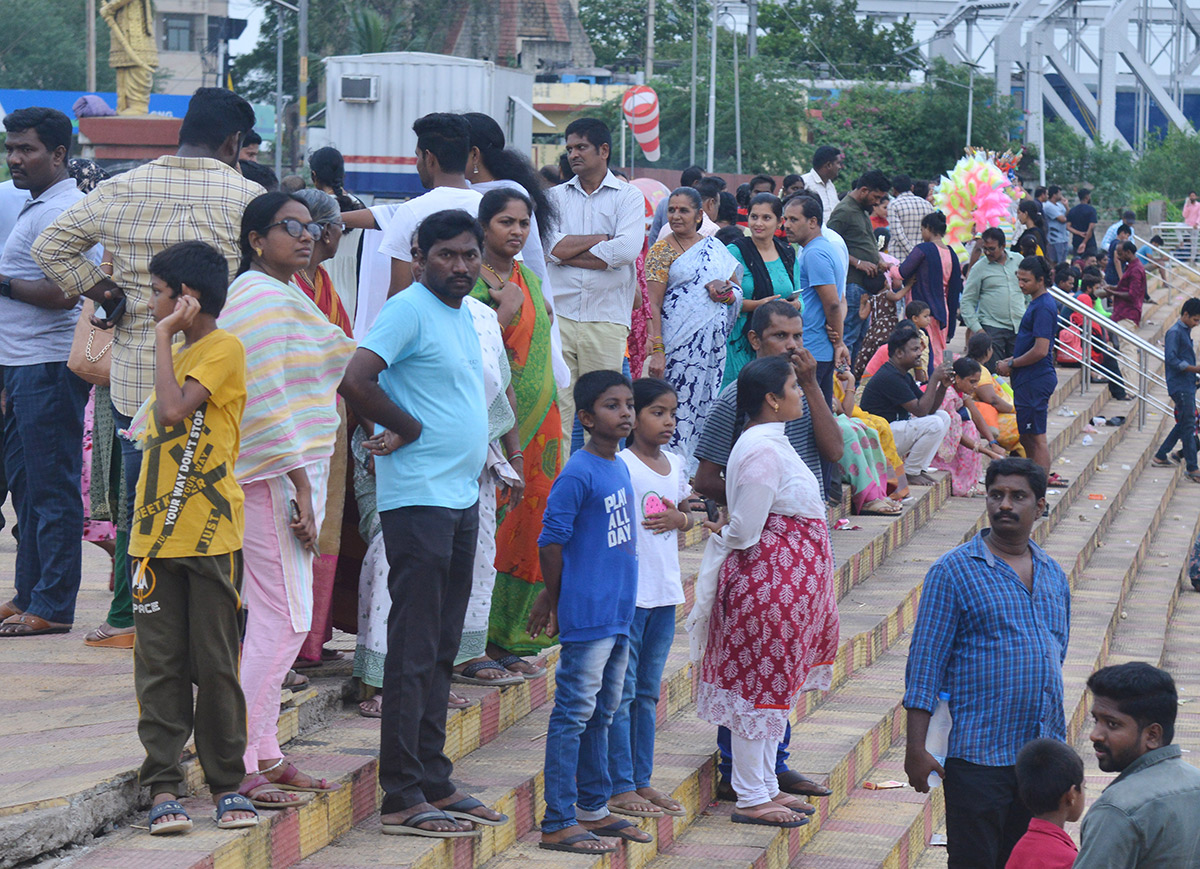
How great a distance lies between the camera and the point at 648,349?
25.1ft

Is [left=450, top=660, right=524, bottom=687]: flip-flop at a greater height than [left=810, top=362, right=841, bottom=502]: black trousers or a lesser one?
lesser

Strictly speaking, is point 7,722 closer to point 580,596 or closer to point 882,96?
point 580,596

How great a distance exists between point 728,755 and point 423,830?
162 centimetres

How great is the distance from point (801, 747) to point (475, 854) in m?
2.19

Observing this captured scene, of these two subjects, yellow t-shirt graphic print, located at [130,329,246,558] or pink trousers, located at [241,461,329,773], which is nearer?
yellow t-shirt graphic print, located at [130,329,246,558]

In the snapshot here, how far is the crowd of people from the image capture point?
11.8 feet

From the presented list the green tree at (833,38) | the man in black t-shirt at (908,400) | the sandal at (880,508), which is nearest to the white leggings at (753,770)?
the sandal at (880,508)

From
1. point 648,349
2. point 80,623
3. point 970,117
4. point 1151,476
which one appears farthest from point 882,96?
point 80,623

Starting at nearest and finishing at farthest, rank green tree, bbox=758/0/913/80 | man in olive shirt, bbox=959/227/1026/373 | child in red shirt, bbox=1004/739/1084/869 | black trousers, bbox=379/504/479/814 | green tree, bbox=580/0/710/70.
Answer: child in red shirt, bbox=1004/739/1084/869 → black trousers, bbox=379/504/479/814 → man in olive shirt, bbox=959/227/1026/373 → green tree, bbox=580/0/710/70 → green tree, bbox=758/0/913/80

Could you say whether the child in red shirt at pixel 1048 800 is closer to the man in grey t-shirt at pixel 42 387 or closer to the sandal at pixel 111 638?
the sandal at pixel 111 638

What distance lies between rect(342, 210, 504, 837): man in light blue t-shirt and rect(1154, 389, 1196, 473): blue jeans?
11.7 m

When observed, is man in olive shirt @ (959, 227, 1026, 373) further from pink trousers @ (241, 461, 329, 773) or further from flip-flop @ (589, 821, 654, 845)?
pink trousers @ (241, 461, 329, 773)

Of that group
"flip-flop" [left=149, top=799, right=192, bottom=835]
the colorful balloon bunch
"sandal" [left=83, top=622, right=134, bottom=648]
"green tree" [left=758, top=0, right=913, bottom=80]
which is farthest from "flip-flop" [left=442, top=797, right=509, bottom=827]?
"green tree" [left=758, top=0, right=913, bottom=80]

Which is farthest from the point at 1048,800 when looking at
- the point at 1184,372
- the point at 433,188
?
the point at 1184,372
